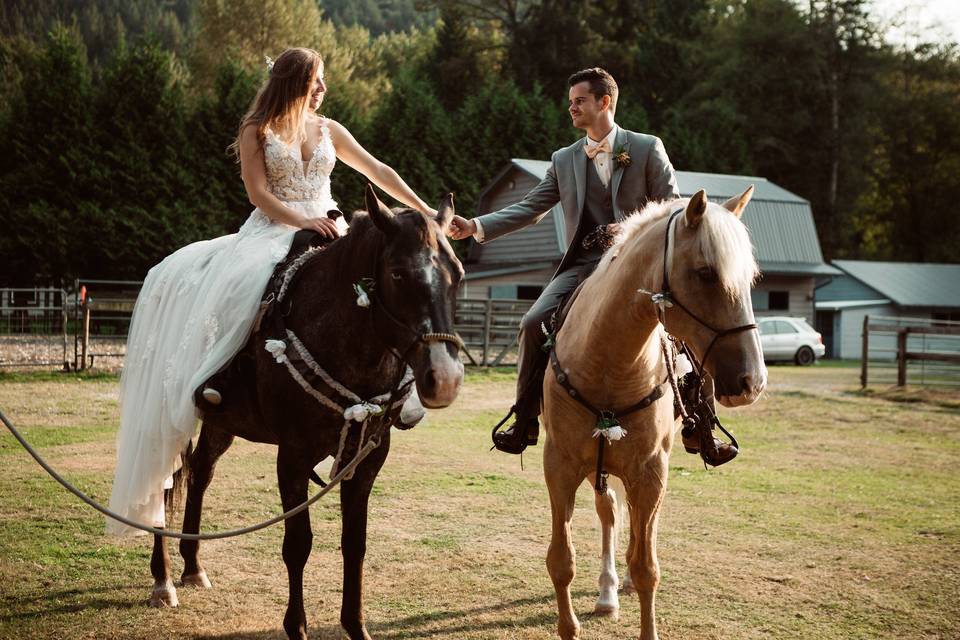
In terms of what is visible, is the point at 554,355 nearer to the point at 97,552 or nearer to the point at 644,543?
the point at 644,543

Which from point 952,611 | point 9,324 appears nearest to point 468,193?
point 9,324

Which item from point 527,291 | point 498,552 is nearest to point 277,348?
point 498,552

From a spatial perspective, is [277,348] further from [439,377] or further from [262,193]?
[439,377]

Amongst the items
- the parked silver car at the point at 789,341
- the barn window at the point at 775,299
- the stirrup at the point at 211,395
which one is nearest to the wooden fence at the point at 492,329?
the parked silver car at the point at 789,341

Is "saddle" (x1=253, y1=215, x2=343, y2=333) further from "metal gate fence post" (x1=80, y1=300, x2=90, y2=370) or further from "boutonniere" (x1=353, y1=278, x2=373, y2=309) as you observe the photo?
"metal gate fence post" (x1=80, y1=300, x2=90, y2=370)

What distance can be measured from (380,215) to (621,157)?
207 cm

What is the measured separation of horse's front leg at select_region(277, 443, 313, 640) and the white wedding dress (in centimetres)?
69

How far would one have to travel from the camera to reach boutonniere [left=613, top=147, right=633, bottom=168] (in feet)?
17.6

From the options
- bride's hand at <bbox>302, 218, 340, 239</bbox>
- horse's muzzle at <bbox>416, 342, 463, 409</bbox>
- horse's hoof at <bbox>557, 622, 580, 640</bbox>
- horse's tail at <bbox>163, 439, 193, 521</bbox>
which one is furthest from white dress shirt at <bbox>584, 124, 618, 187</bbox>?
horse's tail at <bbox>163, 439, 193, 521</bbox>

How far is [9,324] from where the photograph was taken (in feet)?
66.5

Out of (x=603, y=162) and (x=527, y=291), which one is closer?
(x=603, y=162)

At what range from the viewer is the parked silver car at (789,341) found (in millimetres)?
30703

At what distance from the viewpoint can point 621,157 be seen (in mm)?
5363

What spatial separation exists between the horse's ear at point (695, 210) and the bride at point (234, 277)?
1603 mm
